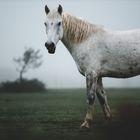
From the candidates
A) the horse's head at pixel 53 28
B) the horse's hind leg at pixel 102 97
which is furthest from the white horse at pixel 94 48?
the horse's hind leg at pixel 102 97

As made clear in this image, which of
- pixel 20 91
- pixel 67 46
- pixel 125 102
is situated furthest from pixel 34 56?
pixel 125 102

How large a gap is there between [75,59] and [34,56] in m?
33.0

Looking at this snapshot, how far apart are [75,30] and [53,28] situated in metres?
0.60

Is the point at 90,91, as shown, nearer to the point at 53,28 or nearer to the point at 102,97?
the point at 102,97

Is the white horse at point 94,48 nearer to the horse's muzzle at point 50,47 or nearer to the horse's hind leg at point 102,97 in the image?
the horse's muzzle at point 50,47

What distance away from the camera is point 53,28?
19.2 ft

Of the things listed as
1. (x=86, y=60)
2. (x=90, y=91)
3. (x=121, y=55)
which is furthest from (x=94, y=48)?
(x=90, y=91)

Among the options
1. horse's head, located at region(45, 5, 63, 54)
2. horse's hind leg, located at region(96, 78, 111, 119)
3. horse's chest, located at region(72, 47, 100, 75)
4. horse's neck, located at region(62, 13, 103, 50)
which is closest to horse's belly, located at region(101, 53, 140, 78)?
horse's chest, located at region(72, 47, 100, 75)

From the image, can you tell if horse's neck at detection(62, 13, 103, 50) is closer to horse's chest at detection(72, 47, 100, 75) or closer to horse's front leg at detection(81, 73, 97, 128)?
horse's chest at detection(72, 47, 100, 75)

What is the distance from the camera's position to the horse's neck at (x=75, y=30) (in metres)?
6.19

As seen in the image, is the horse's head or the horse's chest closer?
the horse's head

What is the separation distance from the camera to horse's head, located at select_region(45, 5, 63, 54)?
568 cm

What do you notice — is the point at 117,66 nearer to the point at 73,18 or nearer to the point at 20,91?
the point at 73,18

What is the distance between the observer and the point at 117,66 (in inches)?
235
